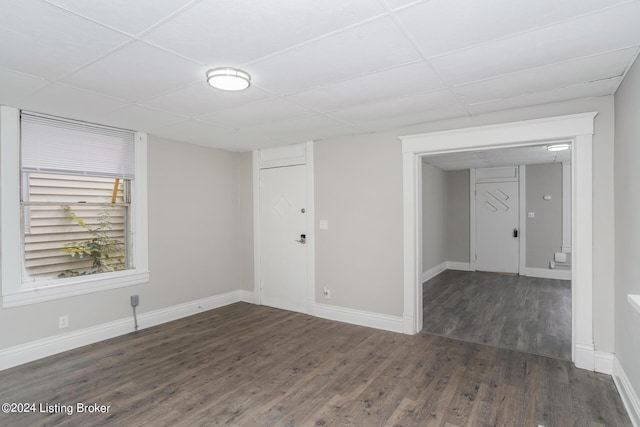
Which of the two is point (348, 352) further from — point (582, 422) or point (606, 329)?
point (606, 329)

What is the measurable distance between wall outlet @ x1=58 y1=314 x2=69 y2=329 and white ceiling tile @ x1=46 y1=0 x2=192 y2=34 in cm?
309

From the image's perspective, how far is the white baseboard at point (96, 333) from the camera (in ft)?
10.4

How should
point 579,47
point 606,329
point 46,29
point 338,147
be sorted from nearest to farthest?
point 46,29 → point 579,47 → point 606,329 → point 338,147

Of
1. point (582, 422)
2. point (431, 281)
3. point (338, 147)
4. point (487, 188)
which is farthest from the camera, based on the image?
point (487, 188)

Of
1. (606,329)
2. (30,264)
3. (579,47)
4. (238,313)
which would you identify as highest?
(579,47)

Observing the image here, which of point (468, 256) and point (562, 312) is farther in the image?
point (468, 256)

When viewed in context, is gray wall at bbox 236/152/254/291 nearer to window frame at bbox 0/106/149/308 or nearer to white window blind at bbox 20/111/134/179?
white window blind at bbox 20/111/134/179

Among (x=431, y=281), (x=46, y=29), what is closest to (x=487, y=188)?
(x=431, y=281)

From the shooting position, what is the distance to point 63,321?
3.49m

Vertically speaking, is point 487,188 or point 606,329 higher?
point 487,188

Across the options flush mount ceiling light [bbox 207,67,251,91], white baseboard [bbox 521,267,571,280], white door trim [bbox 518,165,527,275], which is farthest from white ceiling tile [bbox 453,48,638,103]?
white baseboard [bbox 521,267,571,280]

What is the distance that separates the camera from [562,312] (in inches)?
184

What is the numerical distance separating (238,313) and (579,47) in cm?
454

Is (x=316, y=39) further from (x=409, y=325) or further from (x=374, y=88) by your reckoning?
(x=409, y=325)
